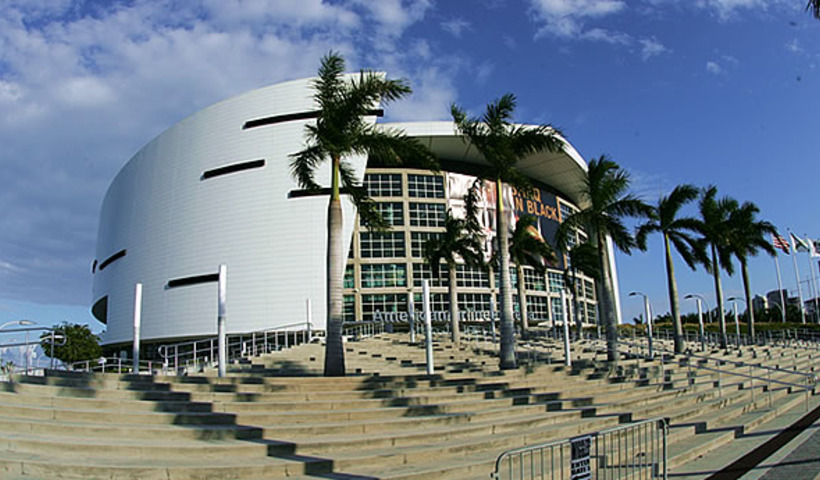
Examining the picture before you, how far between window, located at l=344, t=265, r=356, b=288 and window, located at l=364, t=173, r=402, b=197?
7130 millimetres

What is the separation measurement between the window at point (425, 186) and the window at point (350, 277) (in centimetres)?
890

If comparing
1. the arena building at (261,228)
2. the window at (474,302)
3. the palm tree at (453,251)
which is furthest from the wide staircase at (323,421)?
the window at (474,302)

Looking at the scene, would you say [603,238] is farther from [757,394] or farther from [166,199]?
[166,199]

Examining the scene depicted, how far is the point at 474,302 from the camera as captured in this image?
5394cm

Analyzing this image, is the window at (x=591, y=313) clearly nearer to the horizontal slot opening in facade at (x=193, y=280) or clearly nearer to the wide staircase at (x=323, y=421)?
the horizontal slot opening in facade at (x=193, y=280)

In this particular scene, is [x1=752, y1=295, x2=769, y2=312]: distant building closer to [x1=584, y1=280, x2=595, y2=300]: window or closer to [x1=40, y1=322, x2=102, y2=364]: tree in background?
[x1=584, y1=280, x2=595, y2=300]: window

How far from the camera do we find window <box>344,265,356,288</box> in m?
50.4

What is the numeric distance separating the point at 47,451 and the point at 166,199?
49.8 meters

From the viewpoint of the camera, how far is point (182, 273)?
5038 centimetres

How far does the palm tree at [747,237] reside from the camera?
33938 mm

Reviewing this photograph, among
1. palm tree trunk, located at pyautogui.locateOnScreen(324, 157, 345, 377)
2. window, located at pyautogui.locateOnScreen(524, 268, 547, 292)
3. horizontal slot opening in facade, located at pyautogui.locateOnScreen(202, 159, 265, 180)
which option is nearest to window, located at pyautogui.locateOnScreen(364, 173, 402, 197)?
horizontal slot opening in facade, located at pyautogui.locateOnScreen(202, 159, 265, 180)

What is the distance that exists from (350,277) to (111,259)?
27.4 metres

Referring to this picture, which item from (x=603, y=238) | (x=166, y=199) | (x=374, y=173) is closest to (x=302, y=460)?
(x=603, y=238)

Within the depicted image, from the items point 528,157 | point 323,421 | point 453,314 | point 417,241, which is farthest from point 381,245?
point 323,421
